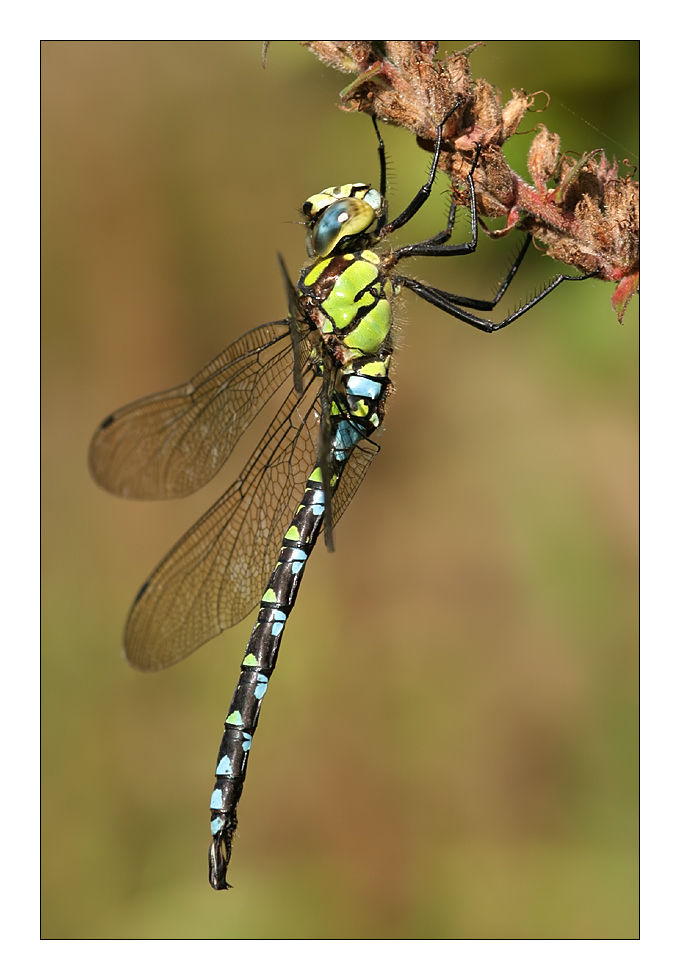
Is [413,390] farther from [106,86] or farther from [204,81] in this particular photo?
[106,86]

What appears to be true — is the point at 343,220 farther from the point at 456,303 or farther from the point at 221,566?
the point at 221,566

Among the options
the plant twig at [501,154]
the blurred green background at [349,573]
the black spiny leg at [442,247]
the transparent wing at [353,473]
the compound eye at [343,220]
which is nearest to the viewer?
the plant twig at [501,154]

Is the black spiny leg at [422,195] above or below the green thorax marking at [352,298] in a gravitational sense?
above

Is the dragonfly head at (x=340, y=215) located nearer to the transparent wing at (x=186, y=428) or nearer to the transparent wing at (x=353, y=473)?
the transparent wing at (x=186, y=428)

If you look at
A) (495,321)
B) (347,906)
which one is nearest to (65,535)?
(347,906)

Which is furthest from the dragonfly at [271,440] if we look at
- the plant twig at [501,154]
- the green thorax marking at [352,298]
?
the plant twig at [501,154]

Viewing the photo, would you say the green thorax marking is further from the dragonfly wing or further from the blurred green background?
the blurred green background

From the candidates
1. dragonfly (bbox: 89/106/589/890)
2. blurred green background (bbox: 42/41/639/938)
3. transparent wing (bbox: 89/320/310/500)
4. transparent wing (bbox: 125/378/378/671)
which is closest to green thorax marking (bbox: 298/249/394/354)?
dragonfly (bbox: 89/106/589/890)
